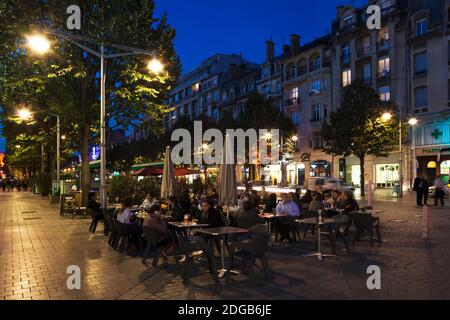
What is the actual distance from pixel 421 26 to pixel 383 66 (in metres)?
4.67

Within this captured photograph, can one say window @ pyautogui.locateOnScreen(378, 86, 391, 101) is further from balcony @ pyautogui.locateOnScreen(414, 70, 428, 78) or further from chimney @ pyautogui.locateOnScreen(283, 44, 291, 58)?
chimney @ pyautogui.locateOnScreen(283, 44, 291, 58)

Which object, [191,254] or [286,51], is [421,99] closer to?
[286,51]

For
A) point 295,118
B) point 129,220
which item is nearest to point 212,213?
point 129,220

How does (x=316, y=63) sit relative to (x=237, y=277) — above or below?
above

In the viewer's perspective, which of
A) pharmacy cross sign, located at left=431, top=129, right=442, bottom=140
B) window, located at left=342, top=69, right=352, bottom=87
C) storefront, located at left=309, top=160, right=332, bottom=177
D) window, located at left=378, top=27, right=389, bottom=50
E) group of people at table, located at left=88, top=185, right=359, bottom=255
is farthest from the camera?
storefront, located at left=309, top=160, right=332, bottom=177

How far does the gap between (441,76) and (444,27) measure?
4.09 meters

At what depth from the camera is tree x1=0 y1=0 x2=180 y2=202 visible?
17.3 metres

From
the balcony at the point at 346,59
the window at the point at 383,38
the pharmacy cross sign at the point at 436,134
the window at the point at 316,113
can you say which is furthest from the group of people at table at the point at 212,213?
the window at the point at 316,113

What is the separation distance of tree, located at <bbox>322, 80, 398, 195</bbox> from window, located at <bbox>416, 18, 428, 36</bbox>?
28.0 feet

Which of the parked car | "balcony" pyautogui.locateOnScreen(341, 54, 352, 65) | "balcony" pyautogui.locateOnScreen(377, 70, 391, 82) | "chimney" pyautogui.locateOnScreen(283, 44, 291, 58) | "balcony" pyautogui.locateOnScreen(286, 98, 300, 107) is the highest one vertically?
"chimney" pyautogui.locateOnScreen(283, 44, 291, 58)

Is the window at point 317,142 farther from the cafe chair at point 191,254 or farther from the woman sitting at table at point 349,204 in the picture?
the cafe chair at point 191,254

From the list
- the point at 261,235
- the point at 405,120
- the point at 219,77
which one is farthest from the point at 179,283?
the point at 219,77

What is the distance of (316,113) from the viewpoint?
46312 mm

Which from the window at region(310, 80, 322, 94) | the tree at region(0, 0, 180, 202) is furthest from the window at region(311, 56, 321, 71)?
the tree at region(0, 0, 180, 202)
